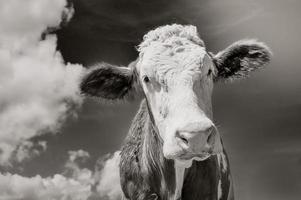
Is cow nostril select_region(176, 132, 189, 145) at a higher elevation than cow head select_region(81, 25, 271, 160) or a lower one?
lower

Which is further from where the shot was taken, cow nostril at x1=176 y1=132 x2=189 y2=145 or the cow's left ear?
the cow's left ear

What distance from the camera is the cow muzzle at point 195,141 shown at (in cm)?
636

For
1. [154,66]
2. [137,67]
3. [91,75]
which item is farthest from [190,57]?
[91,75]

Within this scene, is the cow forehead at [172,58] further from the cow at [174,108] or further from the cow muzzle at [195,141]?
the cow muzzle at [195,141]

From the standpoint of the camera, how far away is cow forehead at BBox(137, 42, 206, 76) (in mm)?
7441

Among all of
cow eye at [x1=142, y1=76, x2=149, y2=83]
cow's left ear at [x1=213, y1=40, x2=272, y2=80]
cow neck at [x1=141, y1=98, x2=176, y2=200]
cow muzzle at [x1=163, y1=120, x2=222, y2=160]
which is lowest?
cow muzzle at [x1=163, y1=120, x2=222, y2=160]

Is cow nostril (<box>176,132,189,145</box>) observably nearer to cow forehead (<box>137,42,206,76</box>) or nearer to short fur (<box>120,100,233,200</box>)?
cow forehead (<box>137,42,206,76</box>)

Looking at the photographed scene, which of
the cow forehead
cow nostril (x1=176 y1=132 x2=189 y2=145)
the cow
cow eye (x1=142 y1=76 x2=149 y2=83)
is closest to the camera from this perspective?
cow nostril (x1=176 y1=132 x2=189 y2=145)

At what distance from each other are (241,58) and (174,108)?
236 cm

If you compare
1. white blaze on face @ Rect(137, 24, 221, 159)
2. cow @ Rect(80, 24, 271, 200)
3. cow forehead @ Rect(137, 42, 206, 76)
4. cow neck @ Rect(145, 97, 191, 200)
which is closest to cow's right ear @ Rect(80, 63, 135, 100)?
cow @ Rect(80, 24, 271, 200)

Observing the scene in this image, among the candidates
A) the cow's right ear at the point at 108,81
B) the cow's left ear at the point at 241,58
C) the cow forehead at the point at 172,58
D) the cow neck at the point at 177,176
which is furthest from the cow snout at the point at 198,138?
the cow's left ear at the point at 241,58

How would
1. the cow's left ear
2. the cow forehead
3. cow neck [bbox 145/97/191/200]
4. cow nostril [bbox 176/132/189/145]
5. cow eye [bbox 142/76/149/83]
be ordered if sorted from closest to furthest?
cow nostril [bbox 176/132/189/145]
the cow forehead
cow eye [bbox 142/76/149/83]
cow neck [bbox 145/97/191/200]
the cow's left ear

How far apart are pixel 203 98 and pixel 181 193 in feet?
5.03

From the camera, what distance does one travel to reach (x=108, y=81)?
874cm
